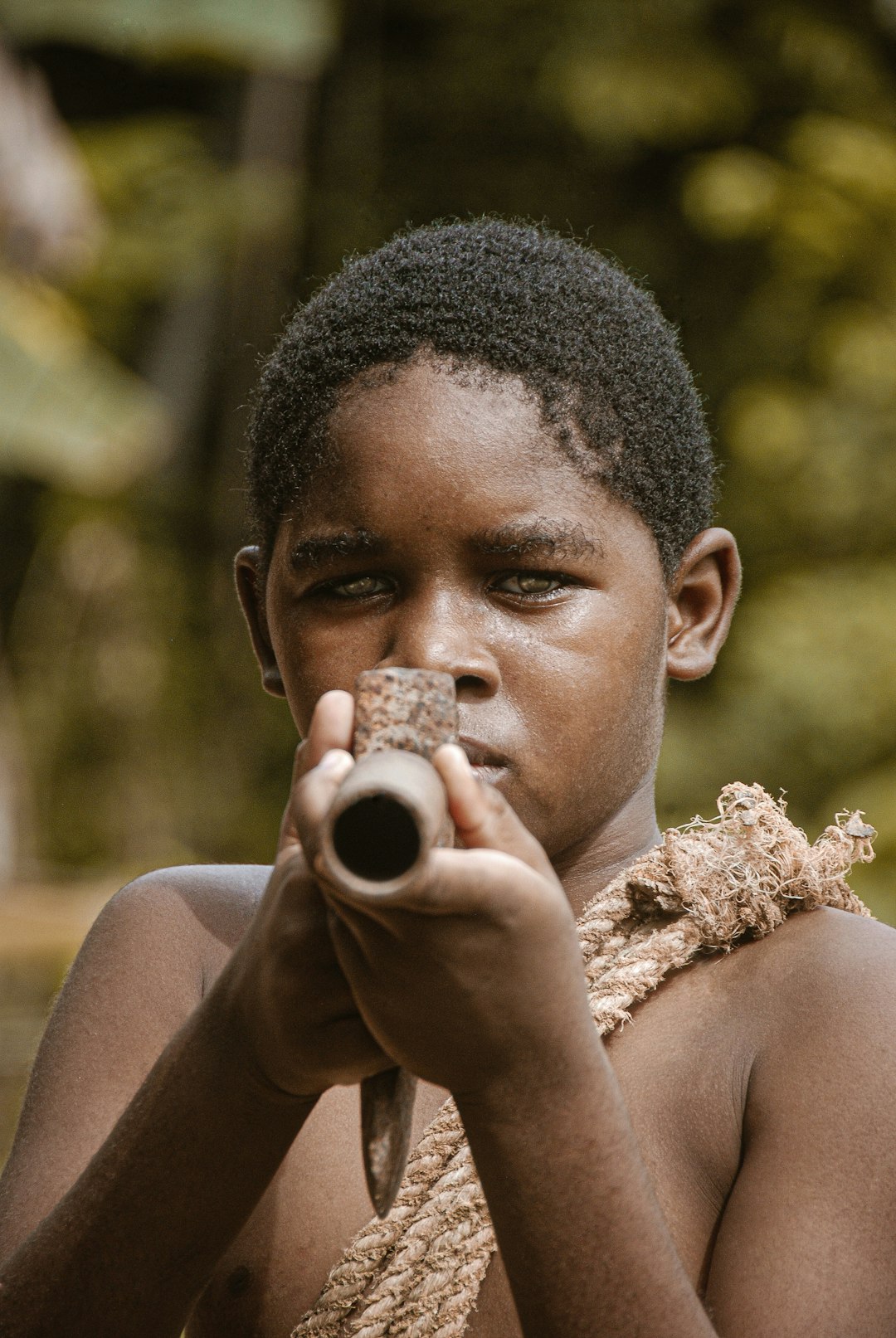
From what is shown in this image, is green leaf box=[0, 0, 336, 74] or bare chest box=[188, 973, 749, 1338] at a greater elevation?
green leaf box=[0, 0, 336, 74]

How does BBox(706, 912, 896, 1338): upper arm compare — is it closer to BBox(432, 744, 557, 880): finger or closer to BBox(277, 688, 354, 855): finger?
BBox(432, 744, 557, 880): finger

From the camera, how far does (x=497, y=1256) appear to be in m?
1.51

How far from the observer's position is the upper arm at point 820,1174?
51.2 inches

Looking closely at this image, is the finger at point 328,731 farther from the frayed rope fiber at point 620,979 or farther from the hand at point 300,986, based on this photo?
the frayed rope fiber at point 620,979

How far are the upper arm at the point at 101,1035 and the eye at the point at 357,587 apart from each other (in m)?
0.46

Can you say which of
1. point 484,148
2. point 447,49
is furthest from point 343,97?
point 484,148

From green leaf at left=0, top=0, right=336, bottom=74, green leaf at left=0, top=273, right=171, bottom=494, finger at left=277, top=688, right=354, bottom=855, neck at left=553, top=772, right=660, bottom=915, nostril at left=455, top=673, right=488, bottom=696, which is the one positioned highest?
green leaf at left=0, top=0, right=336, bottom=74

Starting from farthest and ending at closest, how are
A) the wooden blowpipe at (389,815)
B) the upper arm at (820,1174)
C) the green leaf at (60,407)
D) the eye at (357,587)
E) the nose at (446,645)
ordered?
1. the green leaf at (60,407)
2. the eye at (357,587)
3. the nose at (446,645)
4. the upper arm at (820,1174)
5. the wooden blowpipe at (389,815)

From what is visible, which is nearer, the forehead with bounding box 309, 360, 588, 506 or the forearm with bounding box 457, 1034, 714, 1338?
the forearm with bounding box 457, 1034, 714, 1338

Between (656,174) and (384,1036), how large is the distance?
6.84 metres

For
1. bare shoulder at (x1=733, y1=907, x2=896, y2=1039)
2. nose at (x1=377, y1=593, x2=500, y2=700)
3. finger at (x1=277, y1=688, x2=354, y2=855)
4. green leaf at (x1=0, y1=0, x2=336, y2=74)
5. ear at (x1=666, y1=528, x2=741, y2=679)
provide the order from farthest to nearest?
green leaf at (x1=0, y1=0, x2=336, y2=74), ear at (x1=666, y1=528, x2=741, y2=679), nose at (x1=377, y1=593, x2=500, y2=700), bare shoulder at (x1=733, y1=907, x2=896, y2=1039), finger at (x1=277, y1=688, x2=354, y2=855)

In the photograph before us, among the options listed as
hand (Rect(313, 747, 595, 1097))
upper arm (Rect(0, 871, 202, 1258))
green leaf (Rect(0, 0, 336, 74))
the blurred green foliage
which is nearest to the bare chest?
upper arm (Rect(0, 871, 202, 1258))

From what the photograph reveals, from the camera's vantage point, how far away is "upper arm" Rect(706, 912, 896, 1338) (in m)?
1.30

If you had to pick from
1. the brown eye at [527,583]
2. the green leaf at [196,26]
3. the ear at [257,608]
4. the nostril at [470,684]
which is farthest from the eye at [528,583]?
the green leaf at [196,26]
